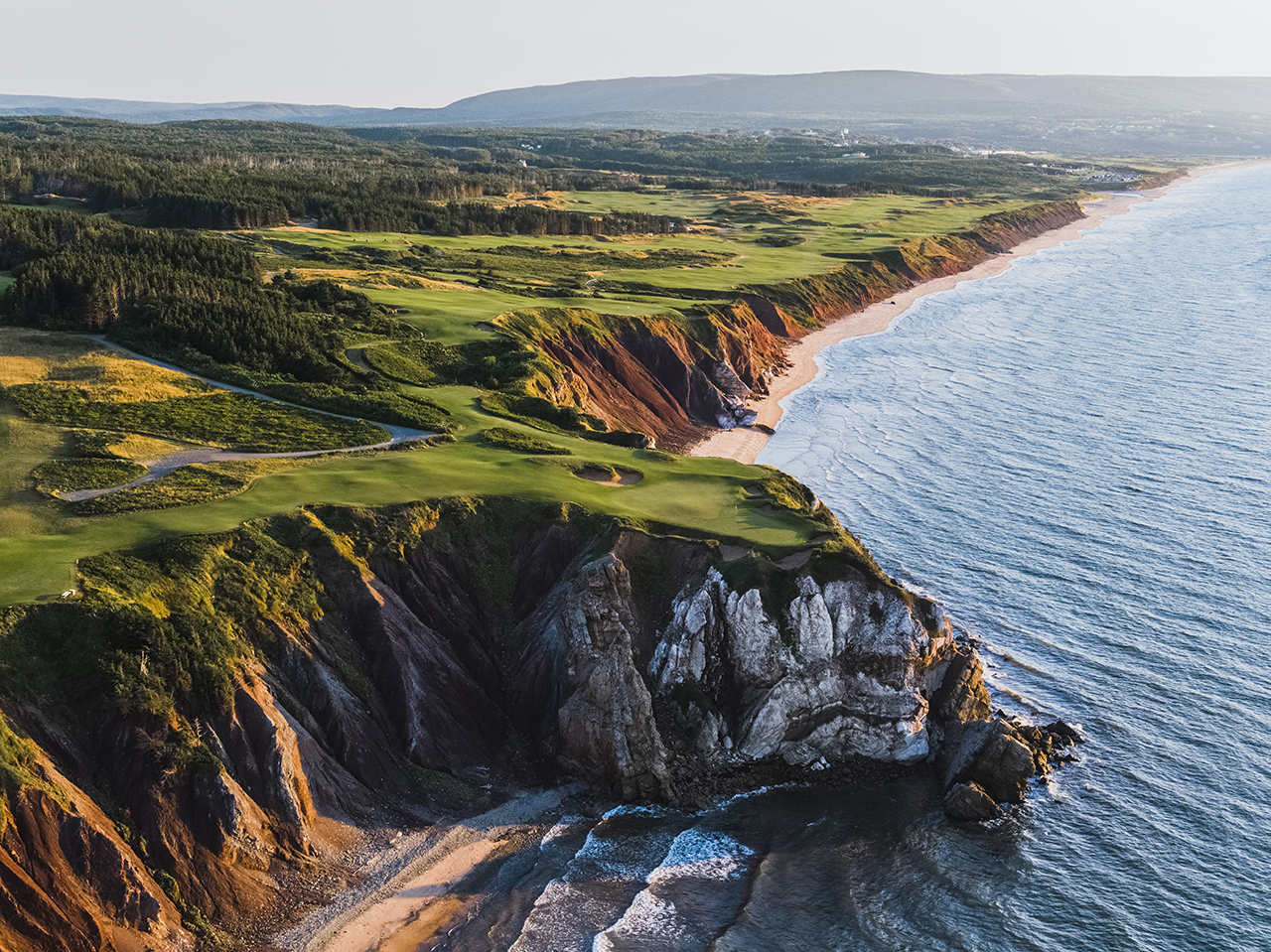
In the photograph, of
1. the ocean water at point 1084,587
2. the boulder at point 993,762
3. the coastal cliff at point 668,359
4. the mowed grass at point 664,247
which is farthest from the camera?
the mowed grass at point 664,247

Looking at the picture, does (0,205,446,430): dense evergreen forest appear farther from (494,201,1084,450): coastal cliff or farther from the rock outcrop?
the rock outcrop

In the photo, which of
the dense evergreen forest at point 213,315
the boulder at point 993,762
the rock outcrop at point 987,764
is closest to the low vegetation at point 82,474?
the dense evergreen forest at point 213,315

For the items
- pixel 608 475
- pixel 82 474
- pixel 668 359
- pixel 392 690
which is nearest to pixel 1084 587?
pixel 608 475

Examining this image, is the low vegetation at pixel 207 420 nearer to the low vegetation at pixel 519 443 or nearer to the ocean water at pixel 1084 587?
the low vegetation at pixel 519 443

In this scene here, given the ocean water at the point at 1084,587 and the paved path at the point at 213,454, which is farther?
the paved path at the point at 213,454

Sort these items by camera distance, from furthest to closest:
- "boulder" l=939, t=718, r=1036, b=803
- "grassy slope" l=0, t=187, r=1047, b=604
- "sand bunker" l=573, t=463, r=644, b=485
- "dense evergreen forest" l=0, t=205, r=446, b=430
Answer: "dense evergreen forest" l=0, t=205, r=446, b=430, "sand bunker" l=573, t=463, r=644, b=485, "boulder" l=939, t=718, r=1036, b=803, "grassy slope" l=0, t=187, r=1047, b=604

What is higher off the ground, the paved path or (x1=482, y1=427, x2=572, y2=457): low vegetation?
the paved path

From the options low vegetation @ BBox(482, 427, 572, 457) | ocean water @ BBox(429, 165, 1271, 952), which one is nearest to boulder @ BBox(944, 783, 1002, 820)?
ocean water @ BBox(429, 165, 1271, 952)
